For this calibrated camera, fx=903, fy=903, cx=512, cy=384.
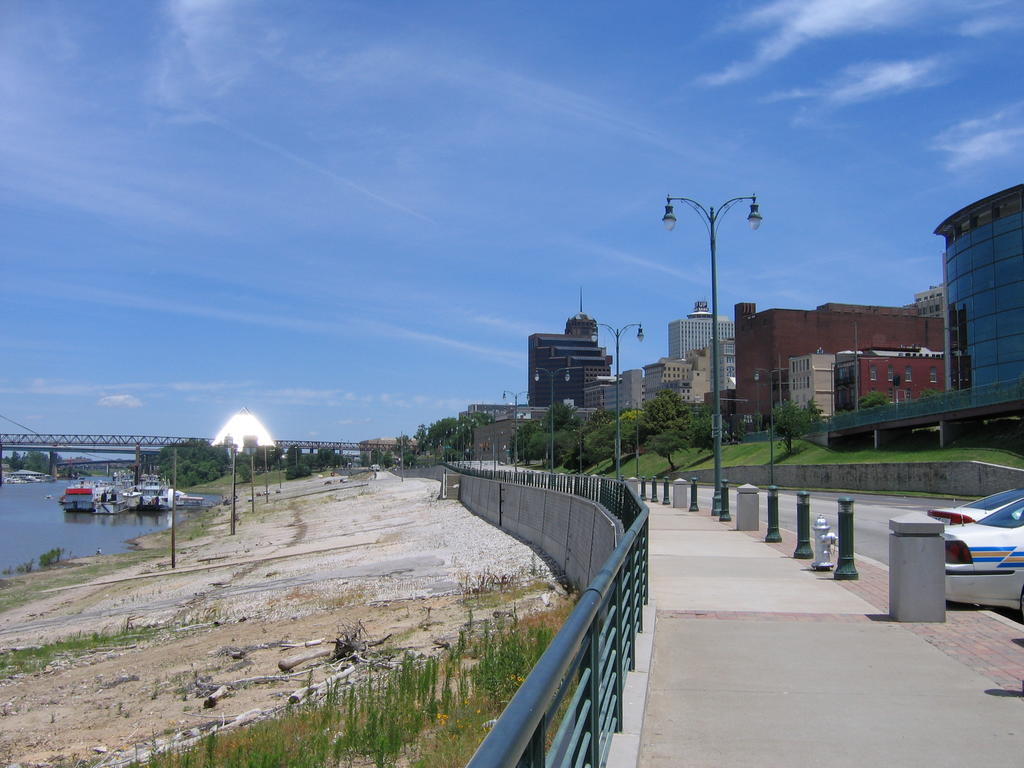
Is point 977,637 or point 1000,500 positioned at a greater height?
point 1000,500

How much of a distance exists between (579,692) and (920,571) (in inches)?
273

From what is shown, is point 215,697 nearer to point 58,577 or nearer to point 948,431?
point 58,577

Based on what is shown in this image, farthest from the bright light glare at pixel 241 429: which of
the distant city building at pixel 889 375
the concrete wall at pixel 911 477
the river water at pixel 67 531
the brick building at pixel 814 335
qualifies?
the brick building at pixel 814 335

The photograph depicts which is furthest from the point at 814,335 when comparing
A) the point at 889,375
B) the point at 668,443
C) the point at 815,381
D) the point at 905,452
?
the point at 905,452

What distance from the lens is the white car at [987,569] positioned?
1057 cm

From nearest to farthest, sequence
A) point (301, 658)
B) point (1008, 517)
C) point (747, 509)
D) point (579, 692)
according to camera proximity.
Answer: point (579, 692) → point (1008, 517) → point (301, 658) → point (747, 509)

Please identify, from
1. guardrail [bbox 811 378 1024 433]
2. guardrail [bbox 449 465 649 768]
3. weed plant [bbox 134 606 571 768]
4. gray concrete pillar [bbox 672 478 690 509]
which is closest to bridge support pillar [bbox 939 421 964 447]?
guardrail [bbox 811 378 1024 433]

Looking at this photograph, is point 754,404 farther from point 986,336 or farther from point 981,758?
point 981,758

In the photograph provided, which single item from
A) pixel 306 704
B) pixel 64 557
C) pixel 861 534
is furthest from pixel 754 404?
pixel 306 704

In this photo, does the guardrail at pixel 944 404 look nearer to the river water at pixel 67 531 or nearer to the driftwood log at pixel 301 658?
the driftwood log at pixel 301 658

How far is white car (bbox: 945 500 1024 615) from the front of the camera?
416 inches

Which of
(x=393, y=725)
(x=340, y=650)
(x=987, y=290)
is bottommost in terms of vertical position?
(x=340, y=650)

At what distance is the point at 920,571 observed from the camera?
9562 mm

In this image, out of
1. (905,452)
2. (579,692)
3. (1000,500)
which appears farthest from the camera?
(905,452)
